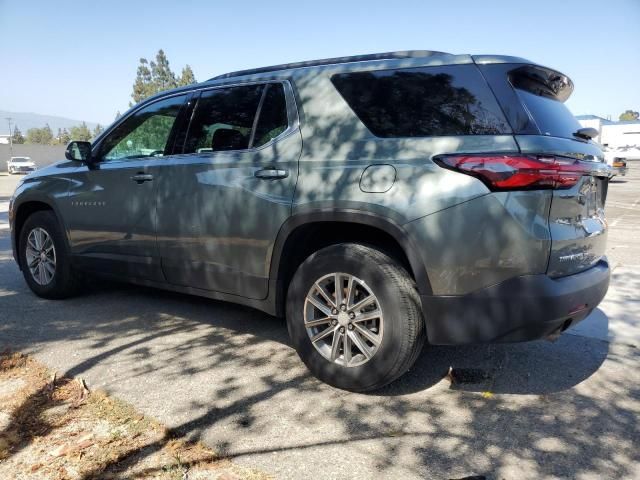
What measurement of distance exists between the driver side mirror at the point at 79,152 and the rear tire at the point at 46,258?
2.25 ft

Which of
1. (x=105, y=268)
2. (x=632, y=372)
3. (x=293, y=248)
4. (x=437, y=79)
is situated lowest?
(x=632, y=372)

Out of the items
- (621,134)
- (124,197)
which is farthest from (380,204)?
(621,134)

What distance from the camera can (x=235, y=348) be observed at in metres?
3.80

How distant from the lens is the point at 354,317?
119 inches

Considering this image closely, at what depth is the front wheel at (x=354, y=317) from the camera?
284 cm

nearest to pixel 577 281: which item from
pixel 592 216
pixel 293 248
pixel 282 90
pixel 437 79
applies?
pixel 592 216

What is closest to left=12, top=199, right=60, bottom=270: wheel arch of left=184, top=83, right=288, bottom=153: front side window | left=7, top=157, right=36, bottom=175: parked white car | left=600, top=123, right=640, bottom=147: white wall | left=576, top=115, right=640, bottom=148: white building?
left=184, top=83, right=288, bottom=153: front side window

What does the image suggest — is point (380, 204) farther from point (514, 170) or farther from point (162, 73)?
point (162, 73)

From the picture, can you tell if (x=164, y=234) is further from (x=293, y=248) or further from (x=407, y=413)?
(x=407, y=413)

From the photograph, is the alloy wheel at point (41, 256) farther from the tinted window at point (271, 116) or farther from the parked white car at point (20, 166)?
the parked white car at point (20, 166)

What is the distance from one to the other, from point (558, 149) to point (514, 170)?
329 mm

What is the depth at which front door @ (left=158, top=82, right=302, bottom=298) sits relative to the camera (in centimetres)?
332

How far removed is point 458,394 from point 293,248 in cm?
134

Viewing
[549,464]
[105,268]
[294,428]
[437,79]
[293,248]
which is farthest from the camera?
[105,268]
